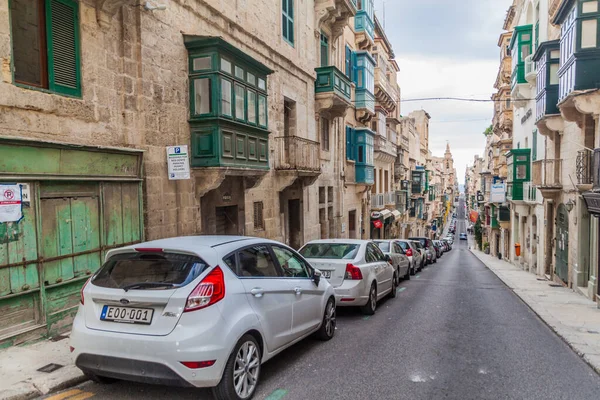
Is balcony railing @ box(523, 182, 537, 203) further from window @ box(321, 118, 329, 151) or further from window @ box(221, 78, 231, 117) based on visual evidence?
window @ box(221, 78, 231, 117)

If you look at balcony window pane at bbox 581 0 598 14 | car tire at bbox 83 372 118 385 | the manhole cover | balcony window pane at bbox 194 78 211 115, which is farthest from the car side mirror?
balcony window pane at bbox 581 0 598 14

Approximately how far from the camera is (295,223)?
1812 centimetres

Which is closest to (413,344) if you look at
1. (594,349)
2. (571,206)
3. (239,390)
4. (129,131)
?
(594,349)

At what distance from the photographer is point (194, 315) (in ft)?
13.4

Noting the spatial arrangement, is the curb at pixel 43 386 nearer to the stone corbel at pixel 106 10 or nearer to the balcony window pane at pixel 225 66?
the stone corbel at pixel 106 10

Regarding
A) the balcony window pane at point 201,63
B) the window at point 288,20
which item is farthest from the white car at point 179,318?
the window at point 288,20

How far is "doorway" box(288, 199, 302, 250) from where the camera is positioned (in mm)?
18016

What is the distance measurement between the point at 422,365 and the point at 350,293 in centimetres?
270

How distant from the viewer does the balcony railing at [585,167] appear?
1245 centimetres

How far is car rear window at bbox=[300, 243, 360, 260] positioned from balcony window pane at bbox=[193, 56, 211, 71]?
4.82 m

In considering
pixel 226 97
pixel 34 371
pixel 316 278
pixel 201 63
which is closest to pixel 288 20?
pixel 201 63

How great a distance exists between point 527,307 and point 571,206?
5493 millimetres

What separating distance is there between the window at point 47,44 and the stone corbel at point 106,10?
1.29 feet

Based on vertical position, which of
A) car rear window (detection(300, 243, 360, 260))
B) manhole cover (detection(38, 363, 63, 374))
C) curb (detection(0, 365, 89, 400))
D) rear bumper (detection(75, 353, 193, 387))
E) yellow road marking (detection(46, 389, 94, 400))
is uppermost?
car rear window (detection(300, 243, 360, 260))
